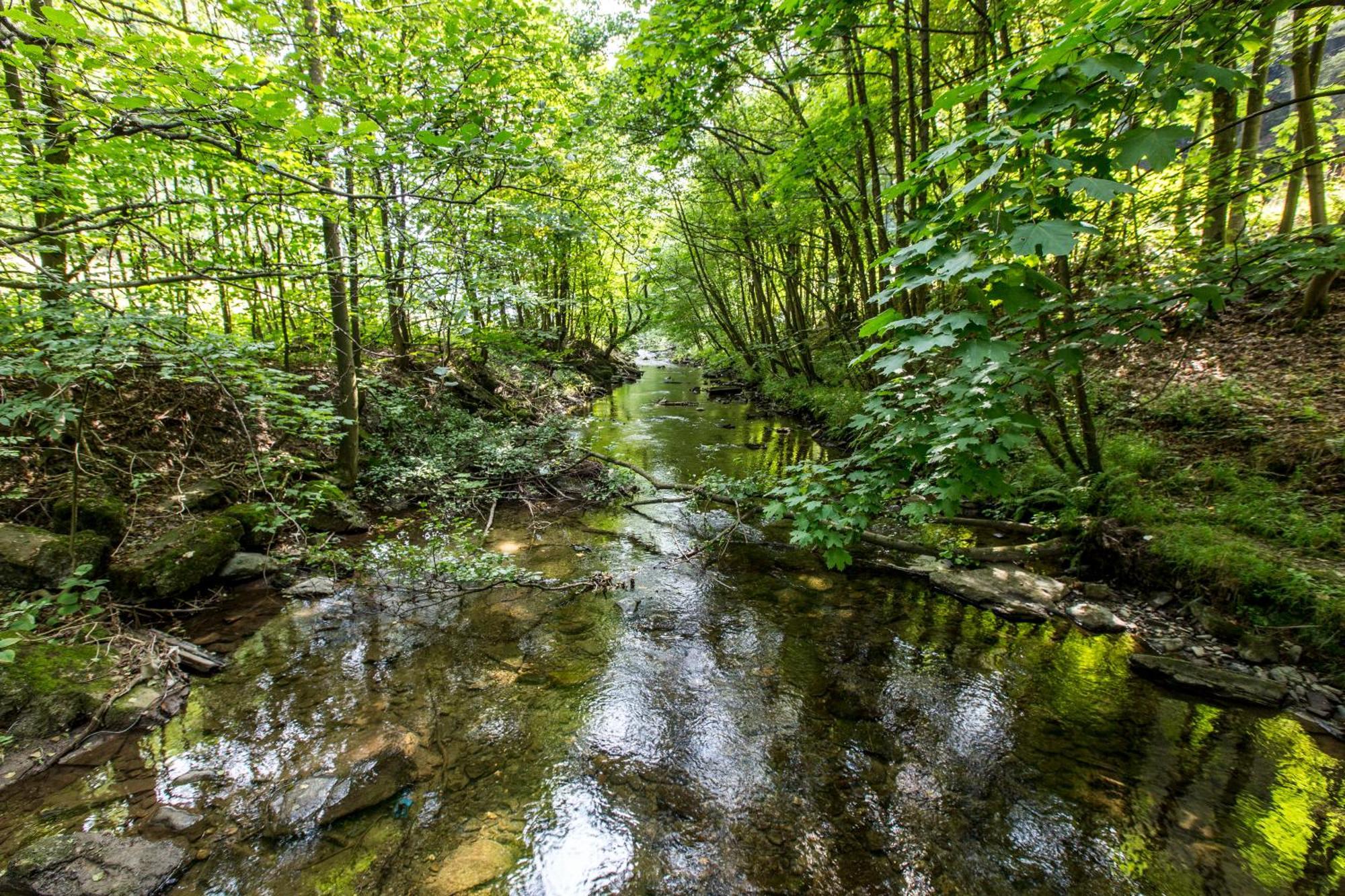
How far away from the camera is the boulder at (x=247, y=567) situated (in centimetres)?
543

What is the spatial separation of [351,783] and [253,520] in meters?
4.16

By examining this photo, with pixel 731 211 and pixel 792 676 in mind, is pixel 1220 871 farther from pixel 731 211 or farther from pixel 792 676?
pixel 731 211

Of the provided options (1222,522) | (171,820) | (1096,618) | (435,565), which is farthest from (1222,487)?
(171,820)

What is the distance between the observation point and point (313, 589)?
218 inches

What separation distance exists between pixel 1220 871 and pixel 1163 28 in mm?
4284

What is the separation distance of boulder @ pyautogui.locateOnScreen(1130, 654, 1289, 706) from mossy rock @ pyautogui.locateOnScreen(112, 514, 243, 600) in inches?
354

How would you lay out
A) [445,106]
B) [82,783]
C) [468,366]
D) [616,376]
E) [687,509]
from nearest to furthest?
[82,783] → [445,106] → [687,509] → [468,366] → [616,376]

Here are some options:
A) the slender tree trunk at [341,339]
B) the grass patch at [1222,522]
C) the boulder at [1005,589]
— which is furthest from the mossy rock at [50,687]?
the grass patch at [1222,522]

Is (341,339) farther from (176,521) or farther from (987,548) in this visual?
(987,548)

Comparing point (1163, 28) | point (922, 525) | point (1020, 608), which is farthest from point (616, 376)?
point (1163, 28)

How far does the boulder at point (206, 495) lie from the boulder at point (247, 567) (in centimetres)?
77

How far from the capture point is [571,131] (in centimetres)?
492

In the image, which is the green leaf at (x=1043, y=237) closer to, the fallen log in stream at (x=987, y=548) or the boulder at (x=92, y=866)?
the fallen log in stream at (x=987, y=548)

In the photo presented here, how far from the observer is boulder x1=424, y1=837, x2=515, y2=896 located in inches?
108
